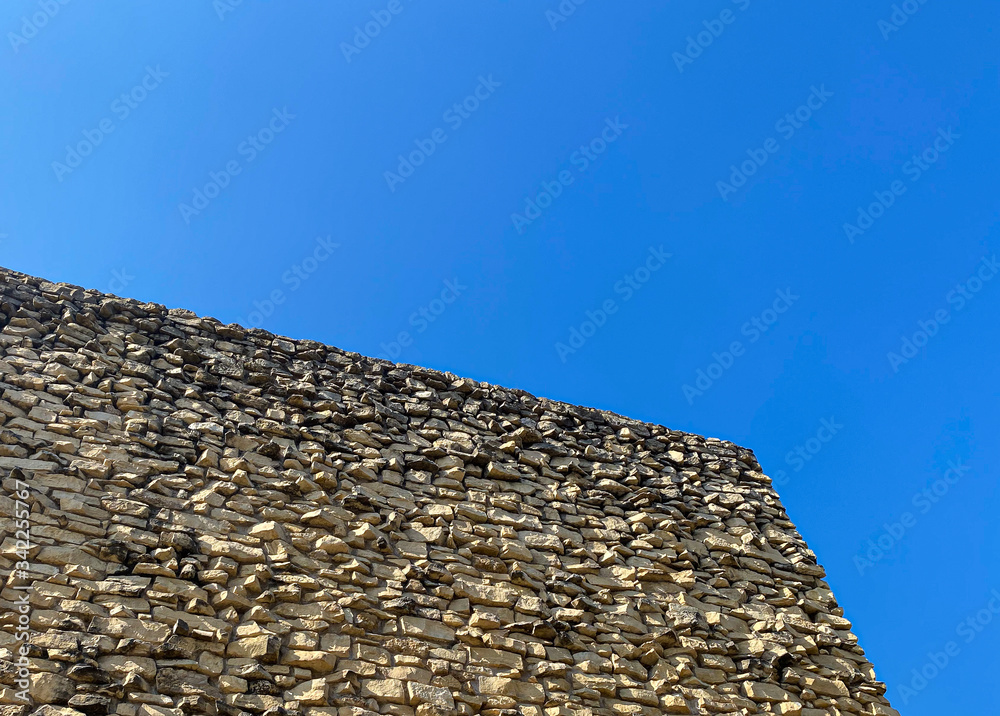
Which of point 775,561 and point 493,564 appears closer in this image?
point 493,564

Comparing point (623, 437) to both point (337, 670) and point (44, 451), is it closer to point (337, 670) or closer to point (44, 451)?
point (337, 670)

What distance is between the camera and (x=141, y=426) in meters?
5.28

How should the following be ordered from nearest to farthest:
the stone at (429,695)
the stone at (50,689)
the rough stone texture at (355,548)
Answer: the stone at (50,689) → the rough stone texture at (355,548) → the stone at (429,695)

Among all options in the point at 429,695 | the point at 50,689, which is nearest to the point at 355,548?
the point at 429,695

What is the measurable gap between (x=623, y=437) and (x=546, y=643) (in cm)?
232

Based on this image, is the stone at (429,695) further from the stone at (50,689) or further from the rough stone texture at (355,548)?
the stone at (50,689)

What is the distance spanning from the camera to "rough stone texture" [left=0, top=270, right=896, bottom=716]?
4.40 m

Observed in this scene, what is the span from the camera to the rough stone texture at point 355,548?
4.40 metres

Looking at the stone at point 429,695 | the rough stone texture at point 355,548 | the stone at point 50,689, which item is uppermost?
the rough stone texture at point 355,548

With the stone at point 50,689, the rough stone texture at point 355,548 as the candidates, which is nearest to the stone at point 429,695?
the rough stone texture at point 355,548

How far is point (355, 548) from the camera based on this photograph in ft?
17.2

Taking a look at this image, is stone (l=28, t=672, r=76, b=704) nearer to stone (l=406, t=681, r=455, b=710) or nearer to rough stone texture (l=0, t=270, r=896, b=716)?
rough stone texture (l=0, t=270, r=896, b=716)

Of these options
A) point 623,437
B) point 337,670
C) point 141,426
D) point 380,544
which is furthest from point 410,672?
point 623,437

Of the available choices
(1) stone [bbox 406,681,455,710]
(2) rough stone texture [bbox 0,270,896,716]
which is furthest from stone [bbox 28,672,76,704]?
(1) stone [bbox 406,681,455,710]
